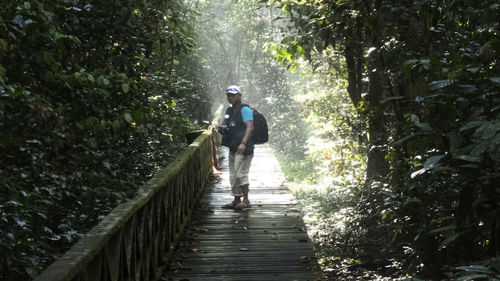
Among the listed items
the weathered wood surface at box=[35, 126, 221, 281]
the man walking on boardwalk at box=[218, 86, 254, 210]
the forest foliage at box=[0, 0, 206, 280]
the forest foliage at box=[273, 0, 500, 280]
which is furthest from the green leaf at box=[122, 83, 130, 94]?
the man walking on boardwalk at box=[218, 86, 254, 210]

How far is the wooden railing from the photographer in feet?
8.84

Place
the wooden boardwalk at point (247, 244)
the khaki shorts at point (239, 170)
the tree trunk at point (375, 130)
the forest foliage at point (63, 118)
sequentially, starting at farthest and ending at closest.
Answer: the khaki shorts at point (239, 170) < the tree trunk at point (375, 130) < the wooden boardwalk at point (247, 244) < the forest foliage at point (63, 118)

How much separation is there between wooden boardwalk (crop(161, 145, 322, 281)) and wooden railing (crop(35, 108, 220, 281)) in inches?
11.3

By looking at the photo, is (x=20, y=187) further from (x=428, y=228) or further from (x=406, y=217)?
(x=406, y=217)

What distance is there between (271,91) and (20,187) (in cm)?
2773

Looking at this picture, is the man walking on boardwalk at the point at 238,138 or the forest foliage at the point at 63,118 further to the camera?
the man walking on boardwalk at the point at 238,138

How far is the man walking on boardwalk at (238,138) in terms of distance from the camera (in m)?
7.91

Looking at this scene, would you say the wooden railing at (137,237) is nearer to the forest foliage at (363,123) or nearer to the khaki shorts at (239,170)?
the forest foliage at (363,123)

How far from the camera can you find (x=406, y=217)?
534 cm

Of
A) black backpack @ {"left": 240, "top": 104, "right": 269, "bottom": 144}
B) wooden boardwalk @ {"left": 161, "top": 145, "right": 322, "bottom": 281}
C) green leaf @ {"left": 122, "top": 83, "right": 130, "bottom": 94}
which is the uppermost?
green leaf @ {"left": 122, "top": 83, "right": 130, "bottom": 94}

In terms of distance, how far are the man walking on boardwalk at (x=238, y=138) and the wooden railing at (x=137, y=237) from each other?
91 centimetres

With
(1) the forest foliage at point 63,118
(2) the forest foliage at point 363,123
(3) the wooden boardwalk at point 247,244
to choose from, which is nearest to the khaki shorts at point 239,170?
(3) the wooden boardwalk at point 247,244

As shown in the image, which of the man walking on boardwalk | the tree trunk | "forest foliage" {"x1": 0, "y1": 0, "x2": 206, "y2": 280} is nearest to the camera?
"forest foliage" {"x1": 0, "y1": 0, "x2": 206, "y2": 280}

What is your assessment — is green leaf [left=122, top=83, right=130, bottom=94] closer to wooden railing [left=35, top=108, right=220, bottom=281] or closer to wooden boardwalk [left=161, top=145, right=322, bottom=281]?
wooden railing [left=35, top=108, right=220, bottom=281]
